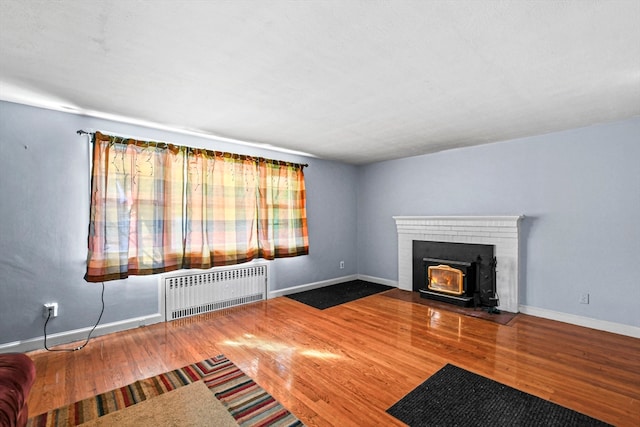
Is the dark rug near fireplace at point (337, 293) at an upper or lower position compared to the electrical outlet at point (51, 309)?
lower

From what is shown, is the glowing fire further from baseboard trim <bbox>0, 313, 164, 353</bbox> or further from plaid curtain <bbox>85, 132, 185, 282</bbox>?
baseboard trim <bbox>0, 313, 164, 353</bbox>

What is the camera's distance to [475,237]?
14.0ft

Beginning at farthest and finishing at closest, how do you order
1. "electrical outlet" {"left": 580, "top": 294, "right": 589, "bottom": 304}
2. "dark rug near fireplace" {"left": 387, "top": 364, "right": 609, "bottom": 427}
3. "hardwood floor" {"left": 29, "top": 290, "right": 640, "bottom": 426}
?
1. "electrical outlet" {"left": 580, "top": 294, "right": 589, "bottom": 304}
2. "hardwood floor" {"left": 29, "top": 290, "right": 640, "bottom": 426}
3. "dark rug near fireplace" {"left": 387, "top": 364, "right": 609, "bottom": 427}

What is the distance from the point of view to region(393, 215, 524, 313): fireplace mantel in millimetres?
3881

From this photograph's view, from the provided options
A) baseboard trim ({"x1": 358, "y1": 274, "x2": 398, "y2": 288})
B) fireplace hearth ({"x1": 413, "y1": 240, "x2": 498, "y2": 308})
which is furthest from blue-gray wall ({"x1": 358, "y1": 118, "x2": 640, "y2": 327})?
baseboard trim ({"x1": 358, "y1": 274, "x2": 398, "y2": 288})

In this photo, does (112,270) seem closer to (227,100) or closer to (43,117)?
(43,117)

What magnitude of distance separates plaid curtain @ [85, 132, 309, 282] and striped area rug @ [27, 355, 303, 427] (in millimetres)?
1382

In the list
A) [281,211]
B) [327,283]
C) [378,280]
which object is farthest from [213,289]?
[378,280]

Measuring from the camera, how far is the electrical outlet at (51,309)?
2.88 m

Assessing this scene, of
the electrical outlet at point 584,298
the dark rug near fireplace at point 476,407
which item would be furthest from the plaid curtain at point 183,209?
the electrical outlet at point 584,298

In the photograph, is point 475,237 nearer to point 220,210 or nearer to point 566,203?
point 566,203

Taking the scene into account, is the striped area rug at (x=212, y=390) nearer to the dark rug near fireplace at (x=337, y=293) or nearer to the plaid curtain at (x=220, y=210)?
the plaid curtain at (x=220, y=210)

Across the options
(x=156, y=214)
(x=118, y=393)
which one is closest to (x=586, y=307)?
(x=118, y=393)

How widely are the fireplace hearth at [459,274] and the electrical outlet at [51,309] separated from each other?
462cm
